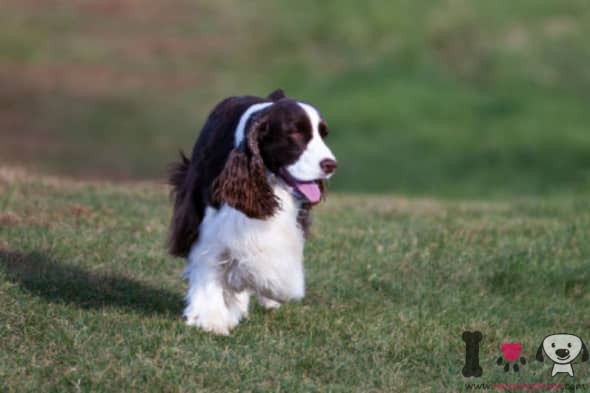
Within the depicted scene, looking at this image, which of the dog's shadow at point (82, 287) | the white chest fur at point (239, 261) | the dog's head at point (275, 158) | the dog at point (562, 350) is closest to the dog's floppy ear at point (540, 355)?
the dog at point (562, 350)

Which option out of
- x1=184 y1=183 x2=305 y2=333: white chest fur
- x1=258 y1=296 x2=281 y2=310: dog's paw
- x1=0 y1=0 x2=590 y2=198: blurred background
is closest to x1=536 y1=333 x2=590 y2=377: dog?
x1=184 y1=183 x2=305 y2=333: white chest fur

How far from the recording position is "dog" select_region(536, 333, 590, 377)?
739 centimetres

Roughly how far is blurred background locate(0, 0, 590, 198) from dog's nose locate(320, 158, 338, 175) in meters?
11.2

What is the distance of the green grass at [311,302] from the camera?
679 cm

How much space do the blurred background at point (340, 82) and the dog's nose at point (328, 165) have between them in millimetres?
11166

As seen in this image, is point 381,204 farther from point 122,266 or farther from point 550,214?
point 122,266

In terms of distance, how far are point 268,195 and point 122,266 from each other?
2389 mm

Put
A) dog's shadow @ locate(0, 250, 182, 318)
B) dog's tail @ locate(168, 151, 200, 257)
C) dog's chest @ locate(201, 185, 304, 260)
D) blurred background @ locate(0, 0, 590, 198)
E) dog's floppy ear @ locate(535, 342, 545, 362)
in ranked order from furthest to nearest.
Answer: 1. blurred background @ locate(0, 0, 590, 198)
2. dog's shadow @ locate(0, 250, 182, 318)
3. dog's floppy ear @ locate(535, 342, 545, 362)
4. dog's tail @ locate(168, 151, 200, 257)
5. dog's chest @ locate(201, 185, 304, 260)

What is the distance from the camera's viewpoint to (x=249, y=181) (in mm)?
6871

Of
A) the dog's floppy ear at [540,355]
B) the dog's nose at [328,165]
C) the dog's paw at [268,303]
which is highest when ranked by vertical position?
the dog's nose at [328,165]

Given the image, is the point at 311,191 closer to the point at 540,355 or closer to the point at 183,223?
the point at 183,223

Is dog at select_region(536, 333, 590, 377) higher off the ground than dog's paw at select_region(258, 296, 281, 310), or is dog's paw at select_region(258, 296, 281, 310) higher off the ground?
dog's paw at select_region(258, 296, 281, 310)

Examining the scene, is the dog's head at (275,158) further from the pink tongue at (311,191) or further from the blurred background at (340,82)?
the blurred background at (340,82)

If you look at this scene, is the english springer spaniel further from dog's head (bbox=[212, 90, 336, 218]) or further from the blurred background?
the blurred background
